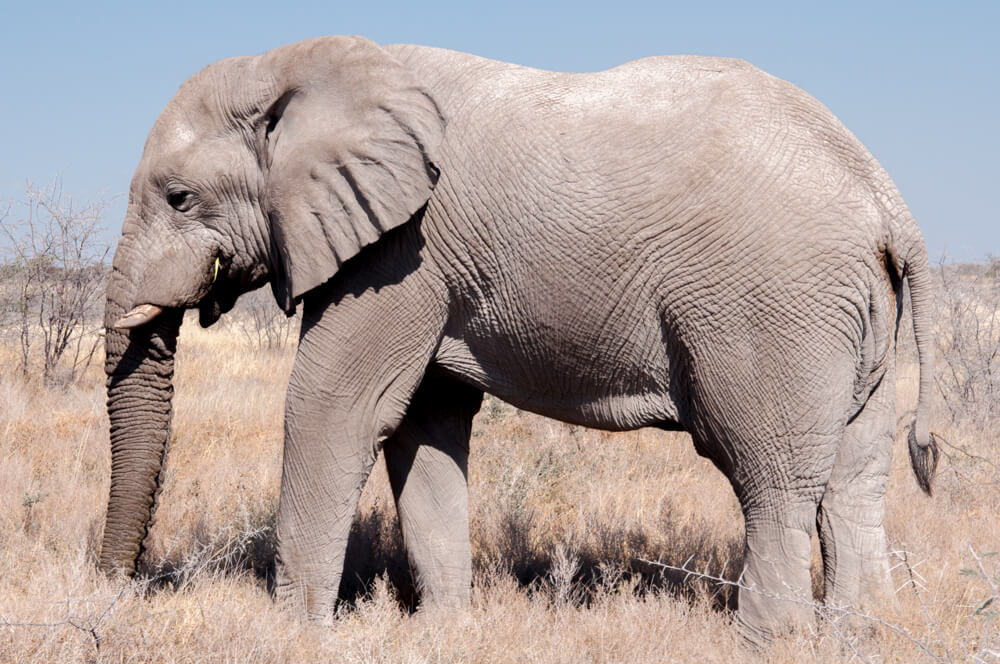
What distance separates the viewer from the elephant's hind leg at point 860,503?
14.1ft

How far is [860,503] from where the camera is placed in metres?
4.30

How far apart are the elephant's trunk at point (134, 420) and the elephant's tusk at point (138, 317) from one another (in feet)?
0.33

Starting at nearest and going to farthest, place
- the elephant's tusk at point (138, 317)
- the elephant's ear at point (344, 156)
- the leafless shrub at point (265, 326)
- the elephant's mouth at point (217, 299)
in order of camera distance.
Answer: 1. the elephant's ear at point (344, 156)
2. the elephant's tusk at point (138, 317)
3. the elephant's mouth at point (217, 299)
4. the leafless shrub at point (265, 326)

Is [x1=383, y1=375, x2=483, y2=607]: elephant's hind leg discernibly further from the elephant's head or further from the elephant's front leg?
the elephant's head

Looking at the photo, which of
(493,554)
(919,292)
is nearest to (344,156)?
(919,292)

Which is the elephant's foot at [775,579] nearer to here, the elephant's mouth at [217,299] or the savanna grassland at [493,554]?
the savanna grassland at [493,554]

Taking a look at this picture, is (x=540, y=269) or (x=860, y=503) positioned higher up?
(x=540, y=269)

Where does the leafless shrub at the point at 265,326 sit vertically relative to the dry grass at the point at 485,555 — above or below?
above

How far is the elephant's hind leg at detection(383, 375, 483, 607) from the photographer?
483cm

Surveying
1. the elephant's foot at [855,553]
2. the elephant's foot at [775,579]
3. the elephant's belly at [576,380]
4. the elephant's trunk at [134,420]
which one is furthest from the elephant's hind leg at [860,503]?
the elephant's trunk at [134,420]

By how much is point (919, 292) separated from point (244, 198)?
2834 mm

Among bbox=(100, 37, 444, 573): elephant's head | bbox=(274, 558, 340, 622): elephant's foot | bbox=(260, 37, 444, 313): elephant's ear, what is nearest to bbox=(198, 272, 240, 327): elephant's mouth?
bbox=(100, 37, 444, 573): elephant's head

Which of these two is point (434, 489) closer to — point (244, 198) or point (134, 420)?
point (134, 420)

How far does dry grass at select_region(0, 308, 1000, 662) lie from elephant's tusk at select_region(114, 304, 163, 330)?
1.02 m
